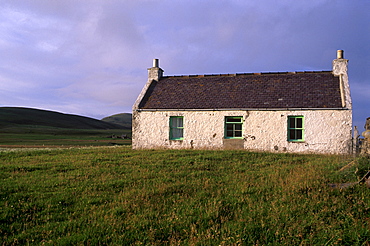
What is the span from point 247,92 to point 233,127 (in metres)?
2.96

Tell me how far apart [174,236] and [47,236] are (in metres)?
2.25

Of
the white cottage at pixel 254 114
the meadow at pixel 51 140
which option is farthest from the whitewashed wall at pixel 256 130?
the meadow at pixel 51 140

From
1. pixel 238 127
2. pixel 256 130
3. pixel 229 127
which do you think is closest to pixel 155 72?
pixel 229 127

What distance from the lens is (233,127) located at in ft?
60.4

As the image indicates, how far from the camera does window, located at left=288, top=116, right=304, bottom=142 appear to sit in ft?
57.2

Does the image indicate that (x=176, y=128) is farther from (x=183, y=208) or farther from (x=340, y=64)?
(x=183, y=208)

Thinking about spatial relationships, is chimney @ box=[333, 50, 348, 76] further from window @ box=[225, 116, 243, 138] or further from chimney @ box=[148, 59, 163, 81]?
chimney @ box=[148, 59, 163, 81]

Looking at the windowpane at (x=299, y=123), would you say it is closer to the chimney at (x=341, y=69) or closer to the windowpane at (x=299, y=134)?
the windowpane at (x=299, y=134)

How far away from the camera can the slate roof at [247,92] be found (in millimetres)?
17844

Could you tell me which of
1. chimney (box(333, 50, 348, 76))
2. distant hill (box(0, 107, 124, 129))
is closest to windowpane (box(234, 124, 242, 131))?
chimney (box(333, 50, 348, 76))

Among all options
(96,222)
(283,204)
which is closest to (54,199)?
(96,222)

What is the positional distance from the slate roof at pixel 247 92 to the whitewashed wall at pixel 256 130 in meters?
0.53

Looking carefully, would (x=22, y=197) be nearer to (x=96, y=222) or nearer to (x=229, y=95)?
(x=96, y=222)

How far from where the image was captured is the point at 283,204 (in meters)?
6.39
